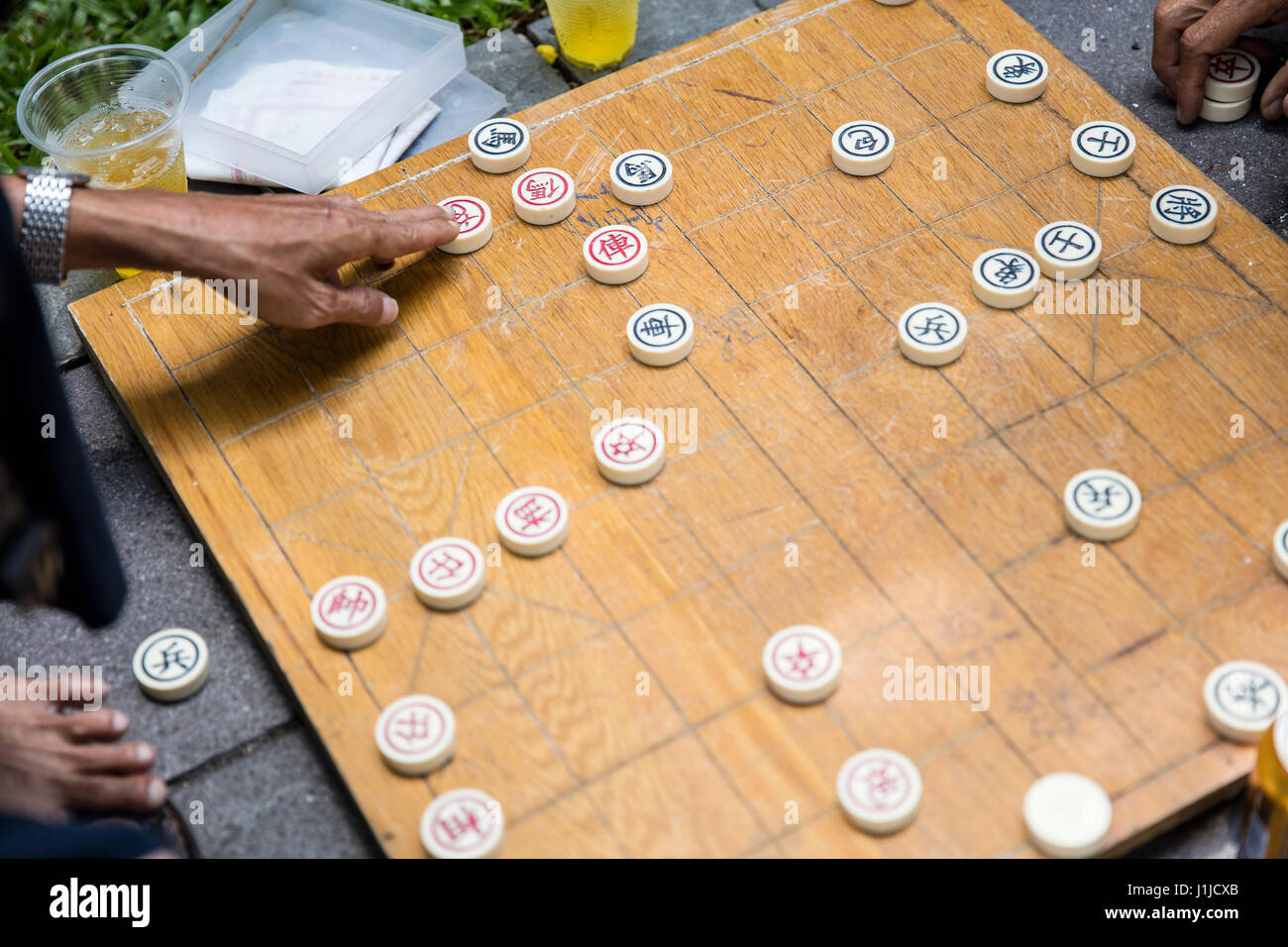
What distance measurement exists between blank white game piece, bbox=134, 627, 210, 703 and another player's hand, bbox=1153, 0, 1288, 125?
2130 millimetres

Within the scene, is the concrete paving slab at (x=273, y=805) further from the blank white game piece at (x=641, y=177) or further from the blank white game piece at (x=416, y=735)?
the blank white game piece at (x=641, y=177)

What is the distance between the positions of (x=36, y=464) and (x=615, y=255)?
99cm

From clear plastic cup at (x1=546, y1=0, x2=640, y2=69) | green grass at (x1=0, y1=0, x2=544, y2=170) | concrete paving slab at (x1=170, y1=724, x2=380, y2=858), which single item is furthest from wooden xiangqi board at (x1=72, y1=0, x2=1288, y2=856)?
green grass at (x1=0, y1=0, x2=544, y2=170)

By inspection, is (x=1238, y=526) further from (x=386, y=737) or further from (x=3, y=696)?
(x=3, y=696)

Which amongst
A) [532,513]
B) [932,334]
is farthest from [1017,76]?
[532,513]

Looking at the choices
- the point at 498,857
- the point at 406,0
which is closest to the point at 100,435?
the point at 498,857

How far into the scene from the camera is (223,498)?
2059mm

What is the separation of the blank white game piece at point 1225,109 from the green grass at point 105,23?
1559mm

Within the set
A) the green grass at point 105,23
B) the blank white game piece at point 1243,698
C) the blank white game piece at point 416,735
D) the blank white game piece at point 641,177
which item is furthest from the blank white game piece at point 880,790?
the green grass at point 105,23

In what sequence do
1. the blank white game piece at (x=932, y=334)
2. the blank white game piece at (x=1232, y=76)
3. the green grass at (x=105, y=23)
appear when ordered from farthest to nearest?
the green grass at (x=105, y=23) < the blank white game piece at (x=1232, y=76) < the blank white game piece at (x=932, y=334)

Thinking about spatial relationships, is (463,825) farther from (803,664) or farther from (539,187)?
(539,187)

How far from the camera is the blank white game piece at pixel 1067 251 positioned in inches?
86.6

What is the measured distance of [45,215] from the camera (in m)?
1.97
